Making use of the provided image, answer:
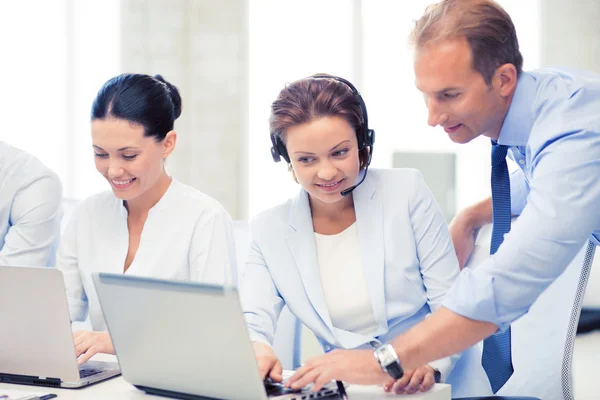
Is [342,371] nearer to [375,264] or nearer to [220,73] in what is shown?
[375,264]

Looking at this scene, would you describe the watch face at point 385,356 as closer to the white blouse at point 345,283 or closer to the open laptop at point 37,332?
the white blouse at point 345,283

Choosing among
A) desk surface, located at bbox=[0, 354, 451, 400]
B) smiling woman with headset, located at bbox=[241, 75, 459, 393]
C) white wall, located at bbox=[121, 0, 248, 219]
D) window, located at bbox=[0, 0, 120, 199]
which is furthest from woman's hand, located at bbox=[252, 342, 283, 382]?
window, located at bbox=[0, 0, 120, 199]

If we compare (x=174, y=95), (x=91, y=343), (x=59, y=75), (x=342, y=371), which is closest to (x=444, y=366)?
(x=342, y=371)

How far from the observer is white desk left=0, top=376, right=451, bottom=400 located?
1.39 meters

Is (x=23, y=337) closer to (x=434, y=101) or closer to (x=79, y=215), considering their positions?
(x=79, y=215)

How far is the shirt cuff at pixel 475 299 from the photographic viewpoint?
1377 millimetres

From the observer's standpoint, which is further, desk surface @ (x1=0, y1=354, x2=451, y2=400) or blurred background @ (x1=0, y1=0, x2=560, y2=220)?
blurred background @ (x1=0, y1=0, x2=560, y2=220)

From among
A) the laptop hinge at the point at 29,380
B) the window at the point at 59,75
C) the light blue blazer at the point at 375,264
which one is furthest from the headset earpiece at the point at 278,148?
the window at the point at 59,75

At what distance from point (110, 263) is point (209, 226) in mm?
287

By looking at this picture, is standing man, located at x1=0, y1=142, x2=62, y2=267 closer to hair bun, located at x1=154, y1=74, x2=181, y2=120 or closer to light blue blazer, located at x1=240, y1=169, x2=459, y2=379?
hair bun, located at x1=154, y1=74, x2=181, y2=120

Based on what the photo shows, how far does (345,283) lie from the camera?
187cm

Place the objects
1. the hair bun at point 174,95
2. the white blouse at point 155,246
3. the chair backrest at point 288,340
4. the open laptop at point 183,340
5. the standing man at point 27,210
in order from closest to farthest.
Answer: the open laptop at point 183,340 < the chair backrest at point 288,340 < the white blouse at point 155,246 < the hair bun at point 174,95 < the standing man at point 27,210

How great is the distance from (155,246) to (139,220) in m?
0.13

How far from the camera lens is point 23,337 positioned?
5.01 ft
